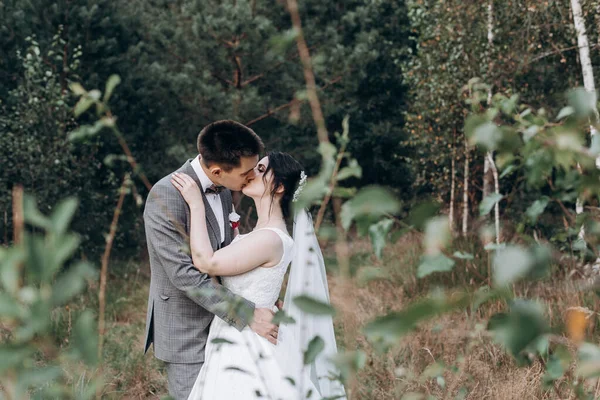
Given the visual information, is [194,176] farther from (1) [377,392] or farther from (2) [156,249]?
(1) [377,392]

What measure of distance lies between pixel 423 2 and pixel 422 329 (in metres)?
7.17

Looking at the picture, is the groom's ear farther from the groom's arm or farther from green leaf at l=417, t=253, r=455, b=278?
green leaf at l=417, t=253, r=455, b=278

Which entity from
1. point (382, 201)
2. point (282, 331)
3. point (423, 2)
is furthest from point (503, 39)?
point (382, 201)

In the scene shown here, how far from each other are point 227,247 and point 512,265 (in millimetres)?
2221

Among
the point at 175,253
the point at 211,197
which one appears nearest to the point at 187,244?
the point at 175,253

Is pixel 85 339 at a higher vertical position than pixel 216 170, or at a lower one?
higher

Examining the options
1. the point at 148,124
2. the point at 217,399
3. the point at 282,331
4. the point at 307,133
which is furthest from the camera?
the point at 307,133

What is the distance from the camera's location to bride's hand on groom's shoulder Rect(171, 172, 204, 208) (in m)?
2.90

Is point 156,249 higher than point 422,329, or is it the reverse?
point 156,249

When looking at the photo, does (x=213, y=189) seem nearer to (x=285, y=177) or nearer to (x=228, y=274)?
(x=285, y=177)

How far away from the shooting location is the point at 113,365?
15.2 feet

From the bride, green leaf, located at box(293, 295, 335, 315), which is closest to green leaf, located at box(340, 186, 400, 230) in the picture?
green leaf, located at box(293, 295, 335, 315)

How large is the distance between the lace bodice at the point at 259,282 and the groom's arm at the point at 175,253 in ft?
0.33

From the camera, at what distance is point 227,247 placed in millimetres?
2906
